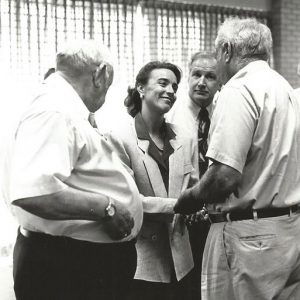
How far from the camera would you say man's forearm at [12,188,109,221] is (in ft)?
6.50

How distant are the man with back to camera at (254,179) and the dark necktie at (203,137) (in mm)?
929

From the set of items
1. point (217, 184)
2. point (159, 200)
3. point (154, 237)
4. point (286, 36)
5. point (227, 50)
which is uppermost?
point (286, 36)

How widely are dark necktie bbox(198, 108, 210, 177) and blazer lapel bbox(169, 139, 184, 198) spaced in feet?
1.07

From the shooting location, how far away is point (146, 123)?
331 centimetres

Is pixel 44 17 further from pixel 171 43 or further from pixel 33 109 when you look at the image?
pixel 33 109

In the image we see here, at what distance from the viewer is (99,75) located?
2320 millimetres

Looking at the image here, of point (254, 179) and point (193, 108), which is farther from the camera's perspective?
point (193, 108)

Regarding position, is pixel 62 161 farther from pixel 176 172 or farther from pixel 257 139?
pixel 176 172

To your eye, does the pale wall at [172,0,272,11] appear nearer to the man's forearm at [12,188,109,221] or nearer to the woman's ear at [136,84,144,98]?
the woman's ear at [136,84,144,98]

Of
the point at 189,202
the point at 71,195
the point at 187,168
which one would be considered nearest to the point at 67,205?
the point at 71,195

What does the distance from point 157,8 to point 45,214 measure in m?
5.14

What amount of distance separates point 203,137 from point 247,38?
1153 mm

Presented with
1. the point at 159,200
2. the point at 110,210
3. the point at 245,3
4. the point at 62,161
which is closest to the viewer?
the point at 62,161

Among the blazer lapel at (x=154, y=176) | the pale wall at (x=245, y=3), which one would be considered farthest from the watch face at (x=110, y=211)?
the pale wall at (x=245, y=3)
